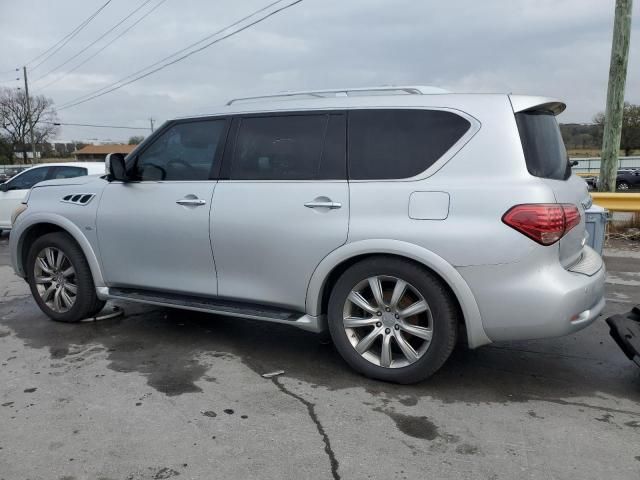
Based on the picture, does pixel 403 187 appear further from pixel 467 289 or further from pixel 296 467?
pixel 296 467

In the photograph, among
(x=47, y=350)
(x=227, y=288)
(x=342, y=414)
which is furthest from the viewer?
(x=47, y=350)

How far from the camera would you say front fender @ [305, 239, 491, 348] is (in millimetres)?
3434

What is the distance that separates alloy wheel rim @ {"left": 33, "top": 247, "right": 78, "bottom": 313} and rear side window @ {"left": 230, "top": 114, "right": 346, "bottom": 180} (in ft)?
6.38

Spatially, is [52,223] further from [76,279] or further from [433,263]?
[433,263]

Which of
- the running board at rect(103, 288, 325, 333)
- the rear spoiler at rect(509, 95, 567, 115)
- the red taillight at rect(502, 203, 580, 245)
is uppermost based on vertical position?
the rear spoiler at rect(509, 95, 567, 115)

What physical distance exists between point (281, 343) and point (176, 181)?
153 cm

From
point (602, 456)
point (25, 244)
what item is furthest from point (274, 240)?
point (25, 244)

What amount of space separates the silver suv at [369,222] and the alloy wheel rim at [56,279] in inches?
21.4

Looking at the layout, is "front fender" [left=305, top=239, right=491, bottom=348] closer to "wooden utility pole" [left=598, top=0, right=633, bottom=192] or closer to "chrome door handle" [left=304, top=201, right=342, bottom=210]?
"chrome door handle" [left=304, top=201, right=342, bottom=210]

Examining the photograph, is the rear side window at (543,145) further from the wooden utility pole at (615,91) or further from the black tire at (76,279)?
the wooden utility pole at (615,91)

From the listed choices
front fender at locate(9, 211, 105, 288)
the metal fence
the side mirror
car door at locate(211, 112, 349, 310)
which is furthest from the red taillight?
the metal fence

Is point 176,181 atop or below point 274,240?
atop

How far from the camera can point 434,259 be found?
11.3ft

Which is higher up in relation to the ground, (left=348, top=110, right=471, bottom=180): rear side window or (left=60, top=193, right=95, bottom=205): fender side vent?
(left=348, top=110, right=471, bottom=180): rear side window
